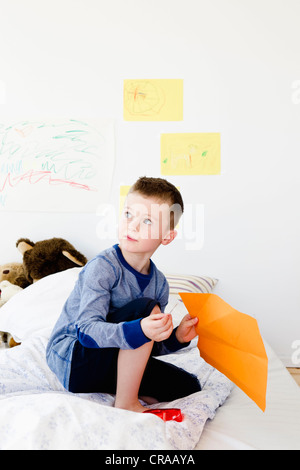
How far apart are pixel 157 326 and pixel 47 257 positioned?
43.1 inches

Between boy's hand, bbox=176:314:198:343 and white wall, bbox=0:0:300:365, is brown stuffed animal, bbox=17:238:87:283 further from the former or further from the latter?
boy's hand, bbox=176:314:198:343

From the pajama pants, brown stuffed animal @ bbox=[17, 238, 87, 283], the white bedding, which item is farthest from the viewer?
brown stuffed animal @ bbox=[17, 238, 87, 283]

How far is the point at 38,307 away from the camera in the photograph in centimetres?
157

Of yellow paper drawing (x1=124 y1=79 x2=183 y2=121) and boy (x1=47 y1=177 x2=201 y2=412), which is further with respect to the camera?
yellow paper drawing (x1=124 y1=79 x2=183 y2=121)

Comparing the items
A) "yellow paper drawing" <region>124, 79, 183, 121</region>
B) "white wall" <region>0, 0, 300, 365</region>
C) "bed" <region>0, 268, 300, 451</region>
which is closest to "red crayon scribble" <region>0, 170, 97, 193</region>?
"white wall" <region>0, 0, 300, 365</region>

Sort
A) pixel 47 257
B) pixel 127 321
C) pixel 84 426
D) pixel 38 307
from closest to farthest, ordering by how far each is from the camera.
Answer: pixel 84 426, pixel 127 321, pixel 38 307, pixel 47 257

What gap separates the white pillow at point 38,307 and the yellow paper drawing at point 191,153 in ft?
1.95

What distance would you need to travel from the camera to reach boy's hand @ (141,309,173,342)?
0.85m

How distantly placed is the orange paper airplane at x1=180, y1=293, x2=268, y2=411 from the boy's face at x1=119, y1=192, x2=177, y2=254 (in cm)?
14

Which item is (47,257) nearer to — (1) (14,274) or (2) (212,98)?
(1) (14,274)

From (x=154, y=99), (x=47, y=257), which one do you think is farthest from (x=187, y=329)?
(x=154, y=99)

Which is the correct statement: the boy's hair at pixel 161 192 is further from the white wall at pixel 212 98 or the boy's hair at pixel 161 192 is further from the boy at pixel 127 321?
the white wall at pixel 212 98

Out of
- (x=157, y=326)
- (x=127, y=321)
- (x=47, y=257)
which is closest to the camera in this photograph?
(x=157, y=326)

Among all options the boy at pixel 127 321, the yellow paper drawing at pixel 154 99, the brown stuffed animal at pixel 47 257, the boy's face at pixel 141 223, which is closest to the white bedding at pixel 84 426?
the boy at pixel 127 321
